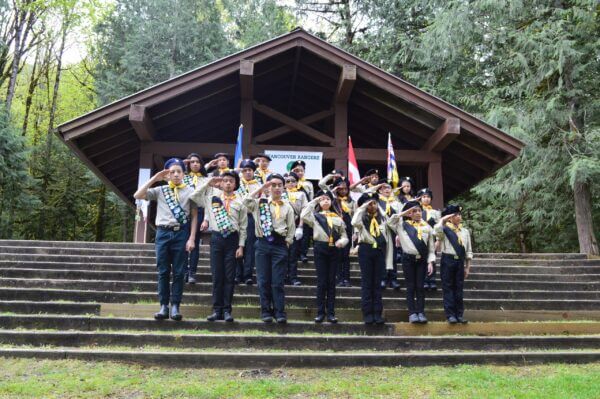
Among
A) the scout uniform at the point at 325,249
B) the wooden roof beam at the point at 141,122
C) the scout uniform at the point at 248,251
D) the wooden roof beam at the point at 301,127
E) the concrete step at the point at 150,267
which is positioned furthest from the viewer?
the wooden roof beam at the point at 301,127

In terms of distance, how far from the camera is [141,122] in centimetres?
1056

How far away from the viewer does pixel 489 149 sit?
37.7ft

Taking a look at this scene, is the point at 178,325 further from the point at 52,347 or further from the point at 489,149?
the point at 489,149

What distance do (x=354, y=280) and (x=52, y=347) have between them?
4511mm

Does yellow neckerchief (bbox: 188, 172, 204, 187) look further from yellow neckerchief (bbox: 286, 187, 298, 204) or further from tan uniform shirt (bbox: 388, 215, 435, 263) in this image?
tan uniform shirt (bbox: 388, 215, 435, 263)

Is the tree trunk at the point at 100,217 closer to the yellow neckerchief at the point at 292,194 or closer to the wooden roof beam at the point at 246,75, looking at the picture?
the wooden roof beam at the point at 246,75

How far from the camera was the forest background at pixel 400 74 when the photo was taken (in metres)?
13.5

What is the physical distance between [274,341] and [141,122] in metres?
6.69

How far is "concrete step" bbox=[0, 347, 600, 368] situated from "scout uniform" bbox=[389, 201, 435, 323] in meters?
0.98

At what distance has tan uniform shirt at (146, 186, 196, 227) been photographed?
19.4 ft

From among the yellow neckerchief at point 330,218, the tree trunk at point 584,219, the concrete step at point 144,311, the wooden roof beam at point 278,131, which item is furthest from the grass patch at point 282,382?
the tree trunk at point 584,219

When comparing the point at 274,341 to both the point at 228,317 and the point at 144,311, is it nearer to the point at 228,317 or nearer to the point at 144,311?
the point at 228,317

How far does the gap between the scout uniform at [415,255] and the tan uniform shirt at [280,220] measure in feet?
4.96

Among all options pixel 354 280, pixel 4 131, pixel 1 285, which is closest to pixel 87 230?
pixel 4 131
